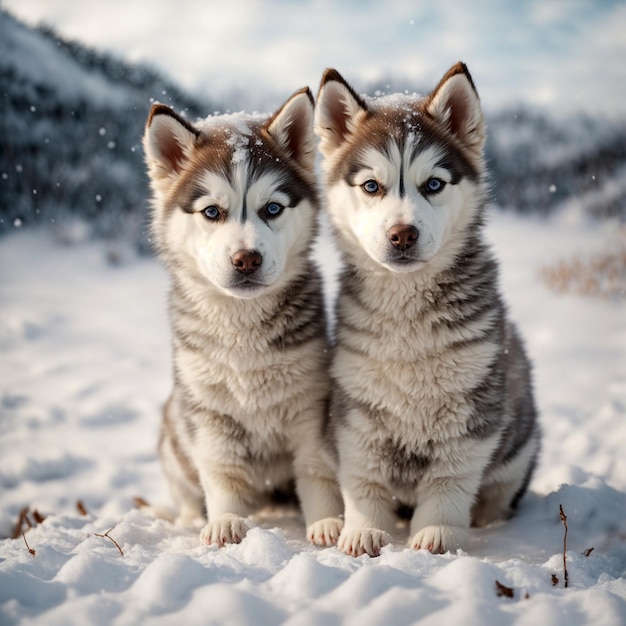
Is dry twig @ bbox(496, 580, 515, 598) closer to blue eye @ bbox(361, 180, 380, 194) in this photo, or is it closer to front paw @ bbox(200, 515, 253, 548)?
front paw @ bbox(200, 515, 253, 548)

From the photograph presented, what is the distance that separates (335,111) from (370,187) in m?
0.54

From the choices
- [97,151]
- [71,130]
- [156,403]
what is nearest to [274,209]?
[156,403]

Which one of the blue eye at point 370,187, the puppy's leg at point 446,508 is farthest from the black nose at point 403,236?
the puppy's leg at point 446,508

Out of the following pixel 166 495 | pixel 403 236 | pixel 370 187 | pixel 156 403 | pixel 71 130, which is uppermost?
pixel 71 130

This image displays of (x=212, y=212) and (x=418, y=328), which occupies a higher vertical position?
(x=212, y=212)

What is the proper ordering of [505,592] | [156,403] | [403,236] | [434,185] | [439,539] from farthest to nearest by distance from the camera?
[156,403] < [434,185] < [439,539] < [403,236] < [505,592]

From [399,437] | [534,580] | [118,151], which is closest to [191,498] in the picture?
[399,437]

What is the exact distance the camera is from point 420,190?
2.85m

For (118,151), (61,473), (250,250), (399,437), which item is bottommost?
(61,473)

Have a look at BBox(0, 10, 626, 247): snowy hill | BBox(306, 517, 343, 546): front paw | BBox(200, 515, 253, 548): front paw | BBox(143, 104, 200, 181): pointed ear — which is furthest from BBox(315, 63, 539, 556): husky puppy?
BBox(0, 10, 626, 247): snowy hill

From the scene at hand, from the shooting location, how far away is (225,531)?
294cm

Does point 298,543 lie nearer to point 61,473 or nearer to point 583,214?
point 61,473

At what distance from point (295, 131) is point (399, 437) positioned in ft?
5.38

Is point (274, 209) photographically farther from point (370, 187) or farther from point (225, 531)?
point (225, 531)
